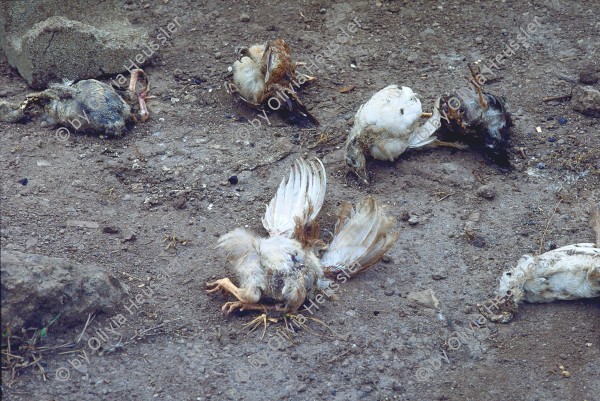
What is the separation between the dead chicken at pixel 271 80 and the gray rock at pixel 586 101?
1.80 m

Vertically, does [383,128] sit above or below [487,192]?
above

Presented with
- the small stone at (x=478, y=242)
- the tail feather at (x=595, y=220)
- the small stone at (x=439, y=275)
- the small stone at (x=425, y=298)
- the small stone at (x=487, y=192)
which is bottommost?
the small stone at (x=425, y=298)

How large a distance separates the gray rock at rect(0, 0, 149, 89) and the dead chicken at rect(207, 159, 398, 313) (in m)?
1.94

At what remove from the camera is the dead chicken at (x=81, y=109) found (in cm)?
569

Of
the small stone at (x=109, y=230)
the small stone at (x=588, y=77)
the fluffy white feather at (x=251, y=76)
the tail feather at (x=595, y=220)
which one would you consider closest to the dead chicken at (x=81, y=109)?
the fluffy white feather at (x=251, y=76)

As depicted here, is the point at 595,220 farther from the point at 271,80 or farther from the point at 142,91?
the point at 142,91

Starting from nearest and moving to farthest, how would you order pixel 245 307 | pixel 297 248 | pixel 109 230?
pixel 245 307
pixel 297 248
pixel 109 230

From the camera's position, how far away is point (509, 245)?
5043 millimetres

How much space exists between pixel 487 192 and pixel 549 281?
90cm

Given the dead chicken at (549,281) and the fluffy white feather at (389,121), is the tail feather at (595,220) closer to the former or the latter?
the dead chicken at (549,281)

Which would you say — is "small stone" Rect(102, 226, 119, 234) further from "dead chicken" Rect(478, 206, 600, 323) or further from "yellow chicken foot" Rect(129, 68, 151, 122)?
→ "dead chicken" Rect(478, 206, 600, 323)

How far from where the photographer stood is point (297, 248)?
181 inches

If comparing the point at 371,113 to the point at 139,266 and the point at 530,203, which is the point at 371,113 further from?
the point at 139,266

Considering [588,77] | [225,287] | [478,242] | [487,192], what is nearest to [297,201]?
[225,287]
